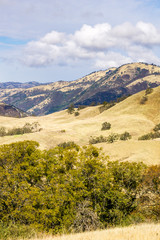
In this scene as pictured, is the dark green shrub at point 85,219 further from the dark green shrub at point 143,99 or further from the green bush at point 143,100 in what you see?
the dark green shrub at point 143,99

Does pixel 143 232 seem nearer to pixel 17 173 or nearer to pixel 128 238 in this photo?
pixel 128 238

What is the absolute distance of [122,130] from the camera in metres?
86.0

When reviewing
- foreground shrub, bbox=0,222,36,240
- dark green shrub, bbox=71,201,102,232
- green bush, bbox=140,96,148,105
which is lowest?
dark green shrub, bbox=71,201,102,232

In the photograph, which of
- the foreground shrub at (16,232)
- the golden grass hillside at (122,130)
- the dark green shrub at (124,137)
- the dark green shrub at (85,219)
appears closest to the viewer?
the foreground shrub at (16,232)

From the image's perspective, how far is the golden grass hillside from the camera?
45912 millimetres

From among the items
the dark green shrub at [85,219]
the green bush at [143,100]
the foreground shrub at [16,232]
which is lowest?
the dark green shrub at [85,219]

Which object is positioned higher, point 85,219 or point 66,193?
point 66,193

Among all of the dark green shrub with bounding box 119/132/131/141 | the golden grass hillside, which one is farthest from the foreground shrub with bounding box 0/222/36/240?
the dark green shrub with bounding box 119/132/131/141

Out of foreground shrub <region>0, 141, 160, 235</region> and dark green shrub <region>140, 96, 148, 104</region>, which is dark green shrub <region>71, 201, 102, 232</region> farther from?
dark green shrub <region>140, 96, 148, 104</region>

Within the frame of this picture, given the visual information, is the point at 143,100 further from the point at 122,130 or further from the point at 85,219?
the point at 85,219

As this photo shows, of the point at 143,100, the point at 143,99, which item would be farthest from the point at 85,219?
the point at 143,99

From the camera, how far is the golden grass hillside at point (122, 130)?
151 feet

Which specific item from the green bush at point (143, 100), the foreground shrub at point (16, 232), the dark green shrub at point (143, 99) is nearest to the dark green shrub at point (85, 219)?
the foreground shrub at point (16, 232)

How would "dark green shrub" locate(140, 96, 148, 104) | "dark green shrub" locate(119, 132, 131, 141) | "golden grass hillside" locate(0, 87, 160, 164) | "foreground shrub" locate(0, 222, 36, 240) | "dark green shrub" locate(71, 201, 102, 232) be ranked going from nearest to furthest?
"foreground shrub" locate(0, 222, 36, 240)
"dark green shrub" locate(71, 201, 102, 232)
"golden grass hillside" locate(0, 87, 160, 164)
"dark green shrub" locate(119, 132, 131, 141)
"dark green shrub" locate(140, 96, 148, 104)
